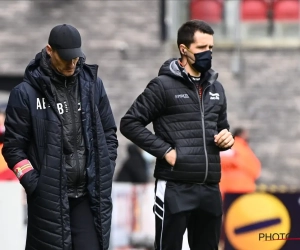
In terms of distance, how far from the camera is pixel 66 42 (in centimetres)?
579

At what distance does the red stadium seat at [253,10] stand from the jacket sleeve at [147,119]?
8.61m

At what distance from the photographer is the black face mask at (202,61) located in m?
6.38

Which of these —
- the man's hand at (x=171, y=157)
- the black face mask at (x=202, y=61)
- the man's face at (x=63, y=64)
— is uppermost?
the man's face at (x=63, y=64)

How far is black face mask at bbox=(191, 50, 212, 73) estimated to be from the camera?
20.9 feet

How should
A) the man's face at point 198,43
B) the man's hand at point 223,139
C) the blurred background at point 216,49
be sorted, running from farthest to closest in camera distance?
the blurred background at point 216,49, the man's face at point 198,43, the man's hand at point 223,139

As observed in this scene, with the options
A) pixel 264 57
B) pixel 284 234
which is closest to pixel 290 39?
pixel 264 57

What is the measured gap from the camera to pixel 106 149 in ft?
19.7

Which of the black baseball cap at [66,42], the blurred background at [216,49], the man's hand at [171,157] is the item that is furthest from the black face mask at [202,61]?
the blurred background at [216,49]

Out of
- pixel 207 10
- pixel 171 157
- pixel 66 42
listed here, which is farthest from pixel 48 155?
pixel 207 10

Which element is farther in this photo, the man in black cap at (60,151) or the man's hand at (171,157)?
the man's hand at (171,157)

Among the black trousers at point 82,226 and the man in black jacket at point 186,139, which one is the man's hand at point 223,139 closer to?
the man in black jacket at point 186,139

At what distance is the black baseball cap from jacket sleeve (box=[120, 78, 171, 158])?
0.74 metres

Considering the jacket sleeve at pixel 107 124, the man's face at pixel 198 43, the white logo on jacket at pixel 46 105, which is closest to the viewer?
the white logo on jacket at pixel 46 105

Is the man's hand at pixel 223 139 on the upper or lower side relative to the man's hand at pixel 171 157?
upper
